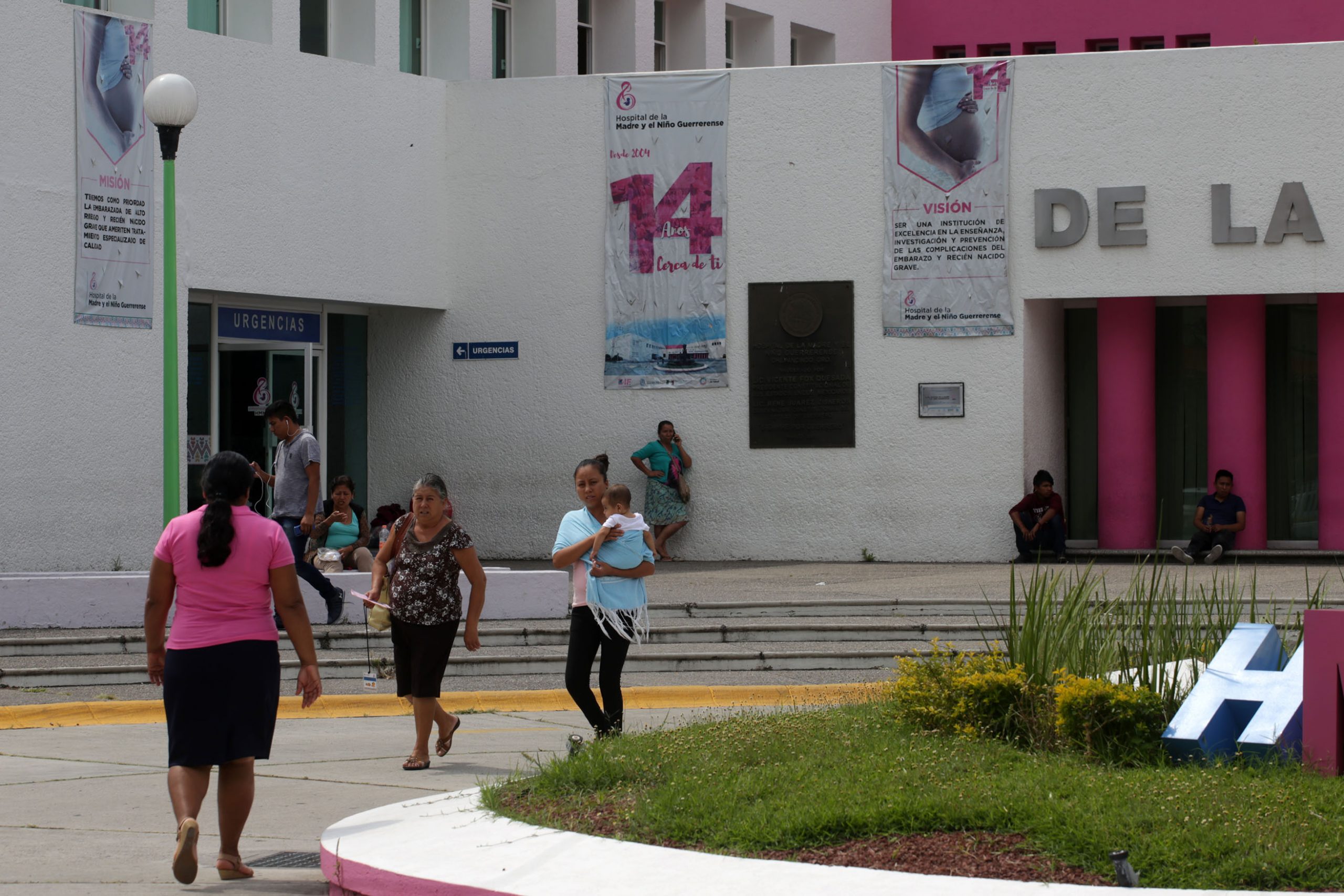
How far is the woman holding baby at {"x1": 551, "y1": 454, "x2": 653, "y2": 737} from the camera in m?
9.17

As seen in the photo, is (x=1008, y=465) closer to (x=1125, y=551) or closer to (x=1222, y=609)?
(x=1125, y=551)

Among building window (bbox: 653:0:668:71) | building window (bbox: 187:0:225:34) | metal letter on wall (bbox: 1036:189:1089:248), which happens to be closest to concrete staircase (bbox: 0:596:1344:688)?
metal letter on wall (bbox: 1036:189:1089:248)

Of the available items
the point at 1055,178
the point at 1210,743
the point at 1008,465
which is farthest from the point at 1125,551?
the point at 1210,743

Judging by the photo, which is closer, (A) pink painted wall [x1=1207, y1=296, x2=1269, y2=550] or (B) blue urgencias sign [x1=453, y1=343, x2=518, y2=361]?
(A) pink painted wall [x1=1207, y1=296, x2=1269, y2=550]

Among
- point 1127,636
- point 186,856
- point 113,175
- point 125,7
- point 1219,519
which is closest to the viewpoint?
point 186,856

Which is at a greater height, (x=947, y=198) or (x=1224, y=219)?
(x=947, y=198)

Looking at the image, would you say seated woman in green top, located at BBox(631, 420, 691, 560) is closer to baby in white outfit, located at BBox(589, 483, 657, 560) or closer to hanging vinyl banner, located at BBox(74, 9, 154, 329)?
hanging vinyl banner, located at BBox(74, 9, 154, 329)

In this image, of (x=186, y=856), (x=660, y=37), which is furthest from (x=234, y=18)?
(x=186, y=856)

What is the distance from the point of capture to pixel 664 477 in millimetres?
20750

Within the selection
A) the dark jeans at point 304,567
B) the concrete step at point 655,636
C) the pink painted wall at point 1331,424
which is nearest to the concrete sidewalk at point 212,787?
the concrete step at point 655,636

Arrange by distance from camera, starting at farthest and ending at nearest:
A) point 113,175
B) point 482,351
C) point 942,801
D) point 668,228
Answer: point 482,351 → point 668,228 → point 113,175 → point 942,801

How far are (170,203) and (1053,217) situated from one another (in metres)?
10.1

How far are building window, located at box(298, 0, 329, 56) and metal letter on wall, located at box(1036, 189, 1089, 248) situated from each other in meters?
8.39

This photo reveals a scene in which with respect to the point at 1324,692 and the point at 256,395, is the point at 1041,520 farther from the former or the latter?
the point at 1324,692
